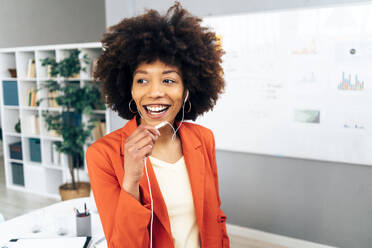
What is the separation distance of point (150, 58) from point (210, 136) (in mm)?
489

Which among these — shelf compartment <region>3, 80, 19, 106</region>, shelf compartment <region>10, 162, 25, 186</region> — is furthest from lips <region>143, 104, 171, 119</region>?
shelf compartment <region>10, 162, 25, 186</region>

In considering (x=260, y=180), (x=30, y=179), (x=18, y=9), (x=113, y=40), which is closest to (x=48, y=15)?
(x=18, y=9)

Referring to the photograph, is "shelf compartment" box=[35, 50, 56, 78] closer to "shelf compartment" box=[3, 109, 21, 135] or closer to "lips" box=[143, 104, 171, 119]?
"shelf compartment" box=[3, 109, 21, 135]

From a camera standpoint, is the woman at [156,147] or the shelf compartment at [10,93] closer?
the woman at [156,147]

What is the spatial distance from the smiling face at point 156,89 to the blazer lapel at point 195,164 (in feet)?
0.60

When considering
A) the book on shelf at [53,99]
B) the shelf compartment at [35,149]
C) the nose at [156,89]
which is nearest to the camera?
the nose at [156,89]

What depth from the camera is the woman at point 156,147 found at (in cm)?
94

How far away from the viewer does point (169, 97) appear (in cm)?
108

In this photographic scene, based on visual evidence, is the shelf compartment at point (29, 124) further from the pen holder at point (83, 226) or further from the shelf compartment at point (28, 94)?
the pen holder at point (83, 226)

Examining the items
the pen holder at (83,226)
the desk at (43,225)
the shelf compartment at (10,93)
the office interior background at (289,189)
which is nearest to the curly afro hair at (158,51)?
the pen holder at (83,226)

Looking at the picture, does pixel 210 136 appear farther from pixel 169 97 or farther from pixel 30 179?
pixel 30 179

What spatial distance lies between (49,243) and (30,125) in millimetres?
3318

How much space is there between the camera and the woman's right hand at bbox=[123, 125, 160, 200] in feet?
3.01

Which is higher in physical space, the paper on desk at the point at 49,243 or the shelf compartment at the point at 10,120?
the shelf compartment at the point at 10,120
